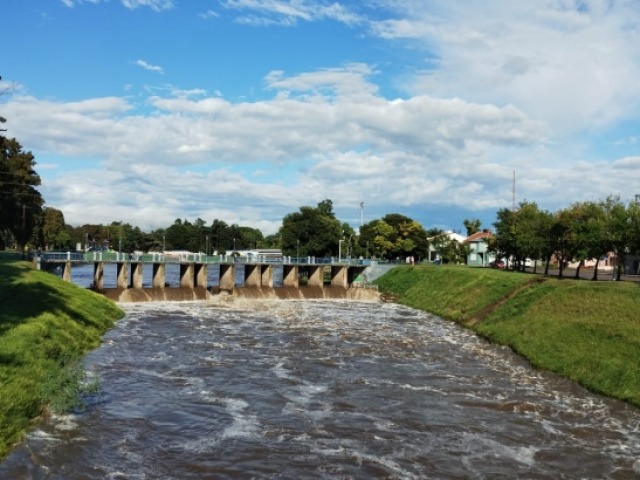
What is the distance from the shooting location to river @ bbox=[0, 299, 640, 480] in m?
17.9

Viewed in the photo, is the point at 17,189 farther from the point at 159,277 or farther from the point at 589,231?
the point at 589,231

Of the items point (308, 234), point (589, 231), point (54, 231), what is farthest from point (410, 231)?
point (54, 231)

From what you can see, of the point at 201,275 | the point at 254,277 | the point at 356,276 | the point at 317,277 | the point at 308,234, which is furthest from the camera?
the point at 308,234

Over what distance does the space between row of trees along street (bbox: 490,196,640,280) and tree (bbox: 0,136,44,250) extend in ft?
221

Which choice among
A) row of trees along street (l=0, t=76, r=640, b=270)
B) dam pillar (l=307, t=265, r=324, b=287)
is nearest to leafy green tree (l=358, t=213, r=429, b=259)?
row of trees along street (l=0, t=76, r=640, b=270)

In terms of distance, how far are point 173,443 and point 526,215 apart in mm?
65570

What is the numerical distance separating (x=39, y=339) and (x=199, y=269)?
199ft

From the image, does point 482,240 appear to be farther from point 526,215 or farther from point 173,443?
point 173,443

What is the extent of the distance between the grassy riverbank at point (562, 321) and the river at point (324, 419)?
1.39 m

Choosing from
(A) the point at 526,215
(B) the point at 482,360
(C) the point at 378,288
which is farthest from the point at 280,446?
(C) the point at 378,288

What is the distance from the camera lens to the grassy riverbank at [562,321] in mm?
30297

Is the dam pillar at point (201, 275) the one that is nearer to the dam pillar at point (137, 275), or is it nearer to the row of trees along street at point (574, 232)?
the dam pillar at point (137, 275)

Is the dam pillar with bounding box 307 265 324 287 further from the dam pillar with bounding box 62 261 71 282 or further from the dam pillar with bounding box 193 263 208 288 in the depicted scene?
the dam pillar with bounding box 62 261 71 282

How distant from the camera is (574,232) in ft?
203
